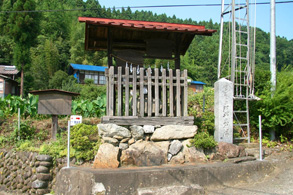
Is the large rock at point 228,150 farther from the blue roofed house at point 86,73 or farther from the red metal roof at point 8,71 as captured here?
the red metal roof at point 8,71

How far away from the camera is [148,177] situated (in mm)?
Result: 5570

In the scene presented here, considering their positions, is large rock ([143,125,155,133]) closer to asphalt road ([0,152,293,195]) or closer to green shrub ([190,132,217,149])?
green shrub ([190,132,217,149])

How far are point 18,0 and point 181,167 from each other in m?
24.8

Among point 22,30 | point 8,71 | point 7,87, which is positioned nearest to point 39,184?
point 22,30

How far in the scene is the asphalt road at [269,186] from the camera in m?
5.60

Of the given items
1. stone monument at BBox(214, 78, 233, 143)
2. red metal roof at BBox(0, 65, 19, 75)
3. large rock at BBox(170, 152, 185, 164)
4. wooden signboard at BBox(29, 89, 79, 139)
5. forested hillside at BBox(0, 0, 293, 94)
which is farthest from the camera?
red metal roof at BBox(0, 65, 19, 75)

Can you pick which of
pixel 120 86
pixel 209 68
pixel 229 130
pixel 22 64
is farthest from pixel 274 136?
pixel 209 68

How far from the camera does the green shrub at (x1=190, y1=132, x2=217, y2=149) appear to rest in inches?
264

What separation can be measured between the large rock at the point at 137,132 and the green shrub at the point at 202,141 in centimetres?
147

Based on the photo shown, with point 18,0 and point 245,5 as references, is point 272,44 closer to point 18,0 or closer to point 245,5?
point 245,5

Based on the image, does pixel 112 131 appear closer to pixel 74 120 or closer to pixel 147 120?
pixel 147 120

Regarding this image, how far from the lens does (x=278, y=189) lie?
5.69 meters

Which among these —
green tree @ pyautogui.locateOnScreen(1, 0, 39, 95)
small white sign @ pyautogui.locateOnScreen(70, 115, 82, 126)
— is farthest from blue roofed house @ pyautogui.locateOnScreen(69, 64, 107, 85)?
small white sign @ pyautogui.locateOnScreen(70, 115, 82, 126)

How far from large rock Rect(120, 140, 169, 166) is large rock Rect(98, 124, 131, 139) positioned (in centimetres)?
41
